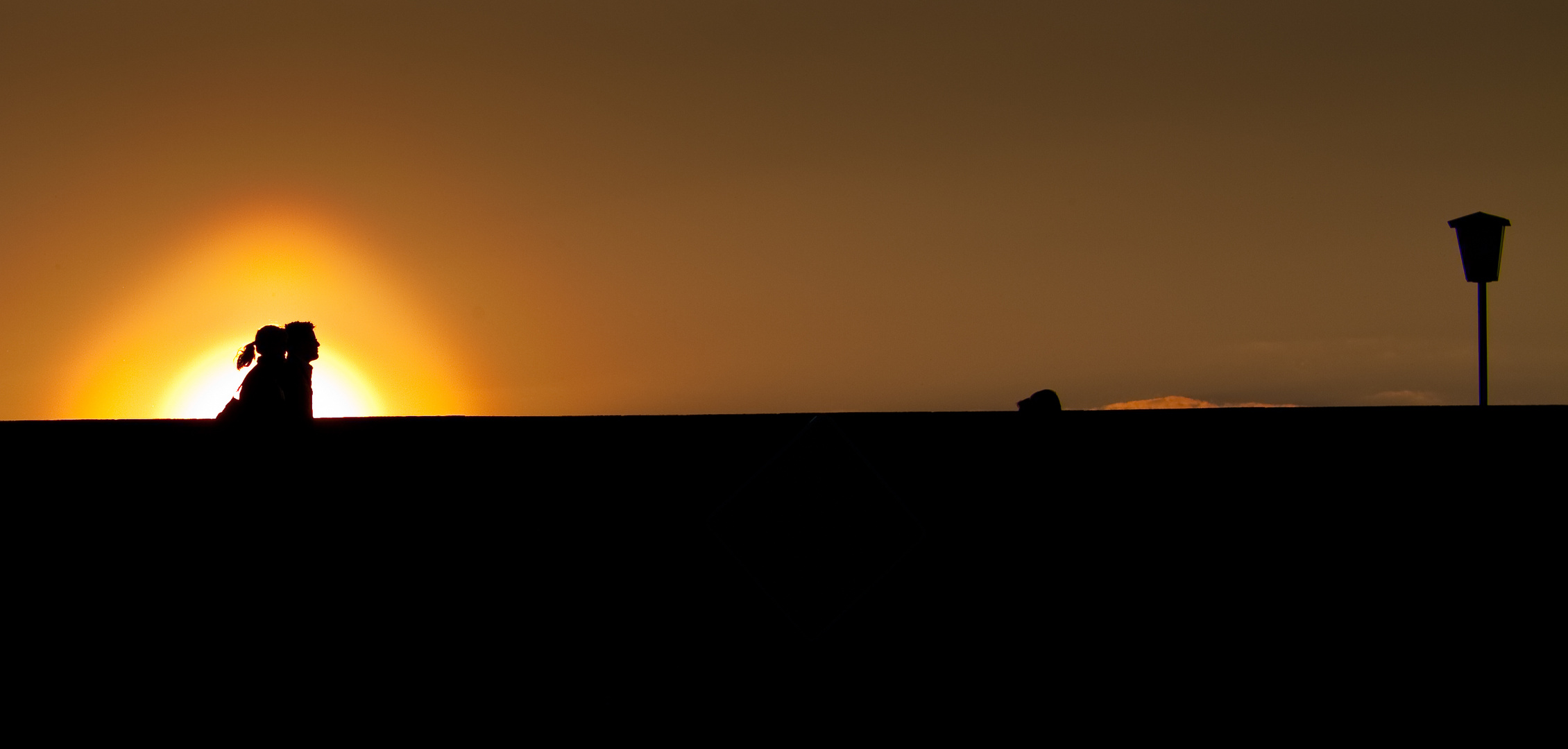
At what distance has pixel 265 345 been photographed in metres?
8.53

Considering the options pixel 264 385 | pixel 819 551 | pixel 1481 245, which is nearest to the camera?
pixel 819 551

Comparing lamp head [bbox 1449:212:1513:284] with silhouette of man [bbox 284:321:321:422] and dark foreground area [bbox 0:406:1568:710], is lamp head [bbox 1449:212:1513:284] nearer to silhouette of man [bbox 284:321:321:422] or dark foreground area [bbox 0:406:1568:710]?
dark foreground area [bbox 0:406:1568:710]

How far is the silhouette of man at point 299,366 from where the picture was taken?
8625 mm

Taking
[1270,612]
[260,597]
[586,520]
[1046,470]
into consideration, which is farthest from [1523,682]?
[260,597]

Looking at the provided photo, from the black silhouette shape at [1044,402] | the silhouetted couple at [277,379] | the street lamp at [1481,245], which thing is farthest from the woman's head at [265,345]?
the street lamp at [1481,245]

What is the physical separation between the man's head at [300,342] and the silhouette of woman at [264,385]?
0.04m

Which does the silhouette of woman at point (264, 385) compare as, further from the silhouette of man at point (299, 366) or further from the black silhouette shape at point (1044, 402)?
the black silhouette shape at point (1044, 402)

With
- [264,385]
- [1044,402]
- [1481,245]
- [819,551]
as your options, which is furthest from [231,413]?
[1481,245]

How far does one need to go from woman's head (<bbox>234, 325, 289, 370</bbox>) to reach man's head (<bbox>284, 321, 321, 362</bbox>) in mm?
32

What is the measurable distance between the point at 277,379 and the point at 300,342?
26 cm

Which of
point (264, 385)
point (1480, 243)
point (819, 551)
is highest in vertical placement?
point (1480, 243)

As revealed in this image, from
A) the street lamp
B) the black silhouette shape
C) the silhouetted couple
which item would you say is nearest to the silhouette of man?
the silhouetted couple

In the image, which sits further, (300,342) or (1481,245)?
(1481,245)

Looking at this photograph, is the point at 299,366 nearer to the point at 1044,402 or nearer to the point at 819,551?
the point at 819,551
